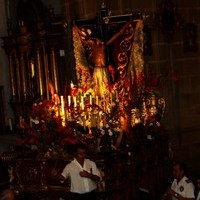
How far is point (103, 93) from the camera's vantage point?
41.7 ft

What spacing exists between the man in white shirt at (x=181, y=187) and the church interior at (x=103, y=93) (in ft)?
2.73

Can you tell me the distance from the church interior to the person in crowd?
0.83 metres

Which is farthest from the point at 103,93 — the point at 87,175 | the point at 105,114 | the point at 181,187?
the point at 181,187

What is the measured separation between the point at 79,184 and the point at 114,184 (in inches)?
44.8

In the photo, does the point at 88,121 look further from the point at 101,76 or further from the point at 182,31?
the point at 182,31

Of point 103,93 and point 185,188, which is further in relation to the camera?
point 103,93

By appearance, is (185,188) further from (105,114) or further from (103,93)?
(103,93)

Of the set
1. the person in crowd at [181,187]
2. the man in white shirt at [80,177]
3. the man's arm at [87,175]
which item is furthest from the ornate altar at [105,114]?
the person in crowd at [181,187]

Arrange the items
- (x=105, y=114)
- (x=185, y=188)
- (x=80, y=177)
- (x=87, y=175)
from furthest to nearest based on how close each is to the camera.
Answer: (x=105, y=114), (x=80, y=177), (x=87, y=175), (x=185, y=188)

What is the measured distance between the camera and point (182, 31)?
605 inches

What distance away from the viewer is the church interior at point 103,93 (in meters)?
11.7

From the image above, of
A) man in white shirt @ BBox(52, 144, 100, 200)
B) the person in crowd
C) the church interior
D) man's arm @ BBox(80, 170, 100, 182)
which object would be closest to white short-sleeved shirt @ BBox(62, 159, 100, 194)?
man in white shirt @ BBox(52, 144, 100, 200)

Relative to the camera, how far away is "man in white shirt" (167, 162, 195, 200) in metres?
9.39

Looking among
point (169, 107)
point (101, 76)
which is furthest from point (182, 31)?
point (101, 76)
